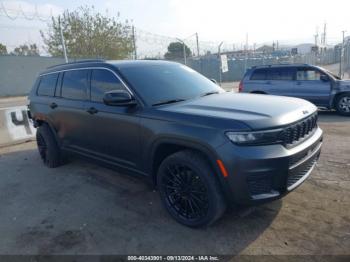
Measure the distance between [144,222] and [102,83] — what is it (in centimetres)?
200

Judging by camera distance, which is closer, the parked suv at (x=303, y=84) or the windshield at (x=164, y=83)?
the windshield at (x=164, y=83)

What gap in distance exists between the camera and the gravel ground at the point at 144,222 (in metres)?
3.08

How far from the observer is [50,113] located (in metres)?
5.50

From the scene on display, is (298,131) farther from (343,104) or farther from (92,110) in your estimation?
(343,104)

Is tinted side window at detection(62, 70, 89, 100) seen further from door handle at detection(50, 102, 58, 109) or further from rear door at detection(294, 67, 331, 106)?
rear door at detection(294, 67, 331, 106)

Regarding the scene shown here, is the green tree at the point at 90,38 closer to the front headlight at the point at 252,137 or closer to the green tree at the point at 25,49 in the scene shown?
the green tree at the point at 25,49

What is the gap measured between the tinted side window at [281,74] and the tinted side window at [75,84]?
774cm

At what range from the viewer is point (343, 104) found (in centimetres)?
955

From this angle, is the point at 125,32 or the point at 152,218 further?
the point at 125,32

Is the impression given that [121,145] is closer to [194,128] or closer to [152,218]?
[152,218]

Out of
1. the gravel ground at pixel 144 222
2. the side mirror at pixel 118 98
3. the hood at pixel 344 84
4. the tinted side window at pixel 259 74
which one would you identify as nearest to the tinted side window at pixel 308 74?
the hood at pixel 344 84

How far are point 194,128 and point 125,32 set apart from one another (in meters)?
33.0

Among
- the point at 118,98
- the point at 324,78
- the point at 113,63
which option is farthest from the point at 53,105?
the point at 324,78

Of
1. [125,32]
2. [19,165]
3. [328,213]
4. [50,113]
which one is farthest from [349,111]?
[125,32]
